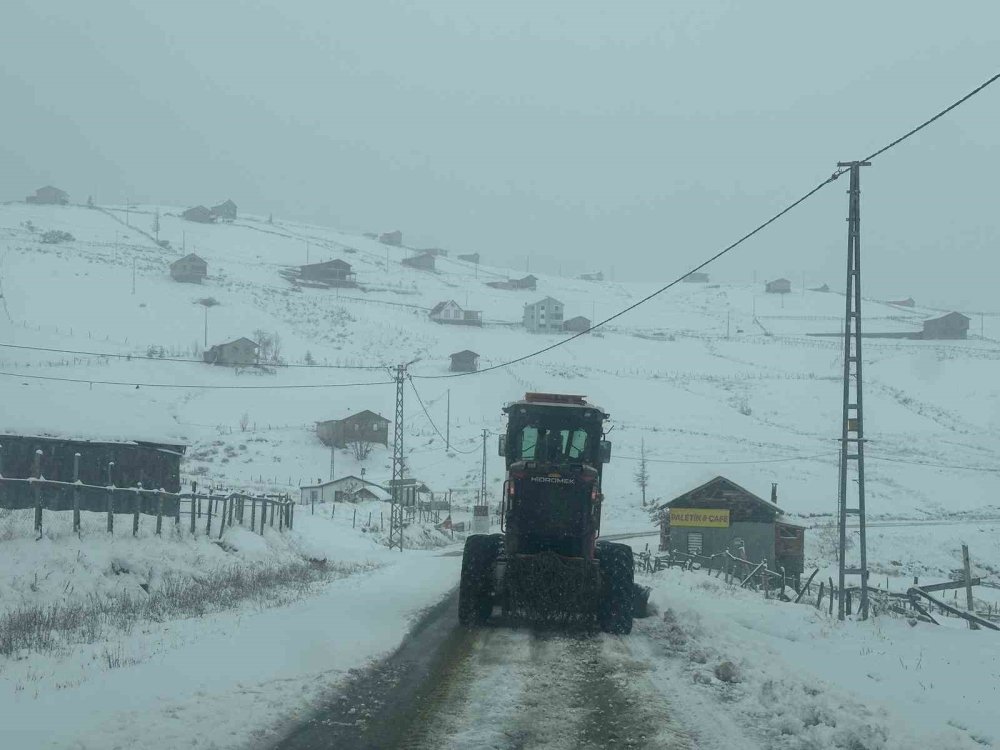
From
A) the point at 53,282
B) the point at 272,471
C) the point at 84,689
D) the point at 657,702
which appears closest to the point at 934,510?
the point at 272,471

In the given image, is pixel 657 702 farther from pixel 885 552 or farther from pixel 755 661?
pixel 885 552

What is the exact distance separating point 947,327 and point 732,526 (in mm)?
68429

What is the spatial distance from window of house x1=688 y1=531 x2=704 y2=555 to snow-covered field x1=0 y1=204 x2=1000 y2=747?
3.41 m

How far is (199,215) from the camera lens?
156 metres

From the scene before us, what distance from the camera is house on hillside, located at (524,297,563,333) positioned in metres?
102

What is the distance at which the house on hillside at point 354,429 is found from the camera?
65.2 meters

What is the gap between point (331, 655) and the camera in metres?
10.4

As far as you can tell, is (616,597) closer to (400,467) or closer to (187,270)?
(400,467)

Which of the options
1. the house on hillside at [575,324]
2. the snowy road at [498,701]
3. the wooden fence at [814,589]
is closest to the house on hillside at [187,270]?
the house on hillside at [575,324]

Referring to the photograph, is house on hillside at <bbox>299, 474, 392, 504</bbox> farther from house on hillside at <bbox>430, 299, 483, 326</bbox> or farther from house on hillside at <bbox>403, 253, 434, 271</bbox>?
house on hillside at <bbox>403, 253, 434, 271</bbox>

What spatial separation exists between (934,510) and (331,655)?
51.8 m

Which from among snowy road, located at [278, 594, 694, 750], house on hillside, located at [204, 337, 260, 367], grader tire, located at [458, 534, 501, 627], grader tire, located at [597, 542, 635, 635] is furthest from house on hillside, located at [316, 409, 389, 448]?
snowy road, located at [278, 594, 694, 750]

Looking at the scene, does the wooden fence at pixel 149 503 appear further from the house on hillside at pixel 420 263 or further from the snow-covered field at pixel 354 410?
the house on hillside at pixel 420 263

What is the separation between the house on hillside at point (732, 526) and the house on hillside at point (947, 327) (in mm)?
65508
